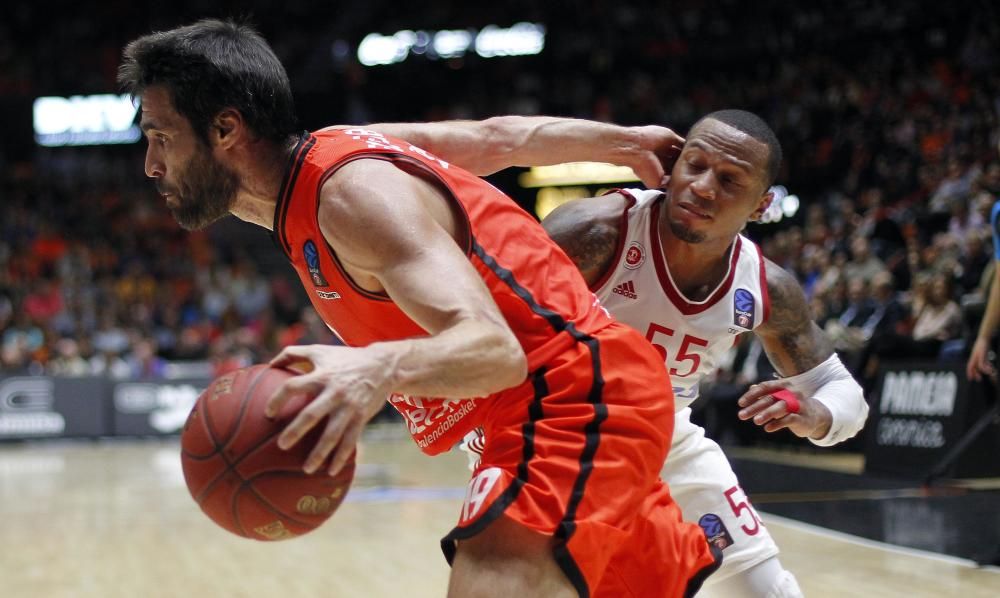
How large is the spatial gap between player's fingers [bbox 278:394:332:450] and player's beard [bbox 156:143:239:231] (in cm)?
74

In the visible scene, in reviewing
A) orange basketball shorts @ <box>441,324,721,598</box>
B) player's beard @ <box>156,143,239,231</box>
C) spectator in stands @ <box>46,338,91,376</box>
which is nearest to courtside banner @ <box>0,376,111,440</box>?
spectator in stands @ <box>46,338,91,376</box>

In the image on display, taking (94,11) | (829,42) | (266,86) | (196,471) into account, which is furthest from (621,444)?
(94,11)

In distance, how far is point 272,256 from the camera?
20969 millimetres

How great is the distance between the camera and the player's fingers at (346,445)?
69.7 inches

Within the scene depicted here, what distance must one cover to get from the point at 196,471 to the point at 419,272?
0.55 m

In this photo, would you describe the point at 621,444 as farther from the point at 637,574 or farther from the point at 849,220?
the point at 849,220

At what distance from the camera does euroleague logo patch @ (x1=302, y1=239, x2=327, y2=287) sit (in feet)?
7.22

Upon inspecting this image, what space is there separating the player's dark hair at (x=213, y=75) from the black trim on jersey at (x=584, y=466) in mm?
775

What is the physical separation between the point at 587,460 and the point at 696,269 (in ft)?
4.03

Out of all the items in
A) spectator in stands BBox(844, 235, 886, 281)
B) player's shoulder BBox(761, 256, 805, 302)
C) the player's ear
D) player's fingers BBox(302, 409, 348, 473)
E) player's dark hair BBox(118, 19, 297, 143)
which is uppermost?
player's dark hair BBox(118, 19, 297, 143)

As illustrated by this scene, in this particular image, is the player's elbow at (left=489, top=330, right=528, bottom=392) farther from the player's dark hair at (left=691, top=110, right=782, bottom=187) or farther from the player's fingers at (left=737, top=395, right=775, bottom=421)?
the player's dark hair at (left=691, top=110, right=782, bottom=187)

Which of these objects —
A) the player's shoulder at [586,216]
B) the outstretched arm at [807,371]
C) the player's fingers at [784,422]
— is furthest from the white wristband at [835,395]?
the player's shoulder at [586,216]

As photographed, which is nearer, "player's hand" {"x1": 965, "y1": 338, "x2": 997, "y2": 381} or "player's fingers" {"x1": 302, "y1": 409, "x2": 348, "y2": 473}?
"player's fingers" {"x1": 302, "y1": 409, "x2": 348, "y2": 473}

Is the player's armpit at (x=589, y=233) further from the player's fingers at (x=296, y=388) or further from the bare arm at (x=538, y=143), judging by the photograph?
the player's fingers at (x=296, y=388)
